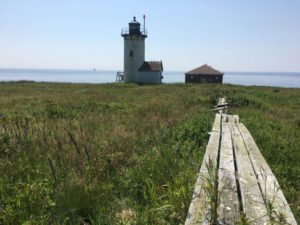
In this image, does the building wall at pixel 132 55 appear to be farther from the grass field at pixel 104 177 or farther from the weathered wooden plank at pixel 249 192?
the weathered wooden plank at pixel 249 192

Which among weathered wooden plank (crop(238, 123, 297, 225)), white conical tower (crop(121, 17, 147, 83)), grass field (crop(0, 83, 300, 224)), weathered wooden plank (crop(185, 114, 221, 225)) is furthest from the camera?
white conical tower (crop(121, 17, 147, 83))

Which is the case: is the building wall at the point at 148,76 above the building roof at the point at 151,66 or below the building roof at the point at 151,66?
below

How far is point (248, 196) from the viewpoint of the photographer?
12.1 feet

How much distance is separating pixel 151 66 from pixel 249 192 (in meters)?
52.3

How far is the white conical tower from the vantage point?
54375mm

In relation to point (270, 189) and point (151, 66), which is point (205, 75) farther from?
point (270, 189)

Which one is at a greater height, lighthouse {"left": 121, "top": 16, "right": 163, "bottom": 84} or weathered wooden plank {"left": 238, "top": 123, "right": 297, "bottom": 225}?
lighthouse {"left": 121, "top": 16, "right": 163, "bottom": 84}

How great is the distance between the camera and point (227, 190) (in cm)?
384

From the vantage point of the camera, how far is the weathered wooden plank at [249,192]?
126 inches

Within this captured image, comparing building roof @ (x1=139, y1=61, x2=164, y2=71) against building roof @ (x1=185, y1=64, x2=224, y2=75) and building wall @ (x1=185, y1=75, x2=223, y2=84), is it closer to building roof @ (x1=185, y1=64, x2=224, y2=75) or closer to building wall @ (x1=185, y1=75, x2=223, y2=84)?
building roof @ (x1=185, y1=64, x2=224, y2=75)

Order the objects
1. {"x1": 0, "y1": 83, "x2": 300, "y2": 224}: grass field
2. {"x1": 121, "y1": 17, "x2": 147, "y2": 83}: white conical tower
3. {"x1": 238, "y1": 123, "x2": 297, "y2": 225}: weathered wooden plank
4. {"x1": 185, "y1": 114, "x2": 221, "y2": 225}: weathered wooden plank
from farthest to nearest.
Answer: {"x1": 121, "y1": 17, "x2": 147, "y2": 83}: white conical tower, {"x1": 0, "y1": 83, "x2": 300, "y2": 224}: grass field, {"x1": 238, "y1": 123, "x2": 297, "y2": 225}: weathered wooden plank, {"x1": 185, "y1": 114, "x2": 221, "y2": 225}: weathered wooden plank

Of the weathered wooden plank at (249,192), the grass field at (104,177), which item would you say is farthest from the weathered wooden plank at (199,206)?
the weathered wooden plank at (249,192)

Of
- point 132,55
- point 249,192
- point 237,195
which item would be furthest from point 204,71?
point 237,195

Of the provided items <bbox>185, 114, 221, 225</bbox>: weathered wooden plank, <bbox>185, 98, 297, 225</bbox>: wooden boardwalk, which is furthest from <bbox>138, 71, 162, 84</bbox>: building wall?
<bbox>185, 114, 221, 225</bbox>: weathered wooden plank
